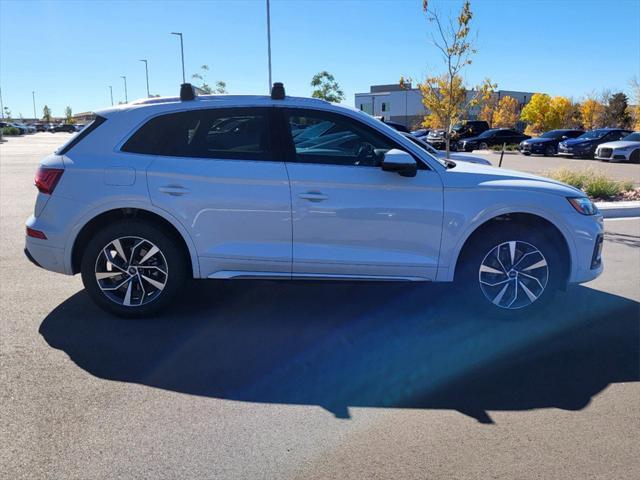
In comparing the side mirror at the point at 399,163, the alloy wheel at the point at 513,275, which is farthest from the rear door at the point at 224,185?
the alloy wheel at the point at 513,275

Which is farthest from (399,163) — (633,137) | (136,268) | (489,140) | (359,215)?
(489,140)

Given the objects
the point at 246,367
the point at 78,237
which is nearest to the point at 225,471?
the point at 246,367

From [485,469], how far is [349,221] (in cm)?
227

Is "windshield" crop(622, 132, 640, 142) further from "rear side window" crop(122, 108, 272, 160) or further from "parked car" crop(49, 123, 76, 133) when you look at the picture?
"parked car" crop(49, 123, 76, 133)

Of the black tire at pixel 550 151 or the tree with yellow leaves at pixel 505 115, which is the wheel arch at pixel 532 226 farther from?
the tree with yellow leaves at pixel 505 115

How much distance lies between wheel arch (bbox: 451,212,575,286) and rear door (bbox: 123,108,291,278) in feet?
4.94

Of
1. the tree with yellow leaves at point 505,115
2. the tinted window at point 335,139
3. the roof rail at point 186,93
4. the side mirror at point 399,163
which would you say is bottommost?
the side mirror at point 399,163

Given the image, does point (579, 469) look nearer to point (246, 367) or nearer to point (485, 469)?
point (485, 469)

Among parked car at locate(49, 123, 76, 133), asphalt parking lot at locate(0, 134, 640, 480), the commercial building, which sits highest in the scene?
the commercial building

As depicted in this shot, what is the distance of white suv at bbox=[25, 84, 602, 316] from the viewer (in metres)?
4.50

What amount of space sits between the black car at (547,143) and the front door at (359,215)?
94.6ft

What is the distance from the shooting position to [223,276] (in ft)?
15.1

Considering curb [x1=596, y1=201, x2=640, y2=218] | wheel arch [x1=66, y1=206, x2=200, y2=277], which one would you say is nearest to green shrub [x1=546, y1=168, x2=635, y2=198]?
curb [x1=596, y1=201, x2=640, y2=218]

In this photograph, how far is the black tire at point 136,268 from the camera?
4.58 m
